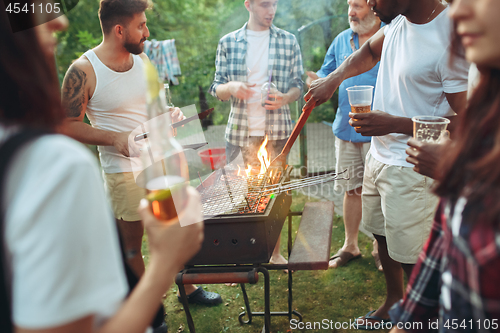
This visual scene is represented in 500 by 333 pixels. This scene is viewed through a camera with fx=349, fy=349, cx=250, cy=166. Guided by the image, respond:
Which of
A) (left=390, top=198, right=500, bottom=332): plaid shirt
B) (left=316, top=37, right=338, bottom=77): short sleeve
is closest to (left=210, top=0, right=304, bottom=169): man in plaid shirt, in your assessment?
(left=316, top=37, right=338, bottom=77): short sleeve

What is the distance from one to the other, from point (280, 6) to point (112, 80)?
5.73m

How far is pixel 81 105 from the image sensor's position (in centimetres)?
295

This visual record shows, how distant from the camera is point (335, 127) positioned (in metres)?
4.30

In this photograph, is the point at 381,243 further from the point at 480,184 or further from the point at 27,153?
the point at 27,153

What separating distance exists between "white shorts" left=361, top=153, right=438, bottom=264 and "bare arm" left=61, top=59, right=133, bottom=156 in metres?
2.12

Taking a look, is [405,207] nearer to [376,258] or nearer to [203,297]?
[376,258]

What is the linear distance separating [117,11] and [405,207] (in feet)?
9.37

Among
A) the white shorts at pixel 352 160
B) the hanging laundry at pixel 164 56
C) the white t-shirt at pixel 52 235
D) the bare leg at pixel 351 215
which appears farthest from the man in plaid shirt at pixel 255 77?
the hanging laundry at pixel 164 56

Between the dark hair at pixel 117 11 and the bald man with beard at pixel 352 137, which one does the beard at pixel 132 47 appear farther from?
the bald man with beard at pixel 352 137

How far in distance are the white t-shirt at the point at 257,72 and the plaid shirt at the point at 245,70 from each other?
0.20ft

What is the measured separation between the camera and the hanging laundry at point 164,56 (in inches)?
311

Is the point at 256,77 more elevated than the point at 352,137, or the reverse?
the point at 256,77

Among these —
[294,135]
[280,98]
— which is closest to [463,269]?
[294,135]

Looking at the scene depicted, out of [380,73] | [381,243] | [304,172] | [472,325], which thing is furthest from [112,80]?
[304,172]
